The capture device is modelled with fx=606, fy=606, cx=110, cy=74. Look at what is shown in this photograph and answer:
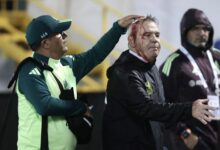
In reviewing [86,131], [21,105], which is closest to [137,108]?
[86,131]

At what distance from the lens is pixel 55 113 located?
304 centimetres

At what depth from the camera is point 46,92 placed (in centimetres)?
304

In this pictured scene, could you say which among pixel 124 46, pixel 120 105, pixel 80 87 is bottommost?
pixel 80 87

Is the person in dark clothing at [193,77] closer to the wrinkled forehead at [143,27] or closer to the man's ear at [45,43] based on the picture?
the wrinkled forehead at [143,27]

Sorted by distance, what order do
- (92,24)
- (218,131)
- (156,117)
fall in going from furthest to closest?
(92,24), (218,131), (156,117)

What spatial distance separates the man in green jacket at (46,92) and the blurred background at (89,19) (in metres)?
3.09

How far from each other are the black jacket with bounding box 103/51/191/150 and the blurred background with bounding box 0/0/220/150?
10.5 feet

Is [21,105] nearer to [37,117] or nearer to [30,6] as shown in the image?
[37,117]

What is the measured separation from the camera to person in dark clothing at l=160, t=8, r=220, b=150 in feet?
12.7

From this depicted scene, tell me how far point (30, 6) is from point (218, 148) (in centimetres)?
352

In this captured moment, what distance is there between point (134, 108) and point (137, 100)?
0.05 metres

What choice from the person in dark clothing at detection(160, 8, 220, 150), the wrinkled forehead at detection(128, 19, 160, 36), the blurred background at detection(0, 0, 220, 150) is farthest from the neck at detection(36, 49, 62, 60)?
the blurred background at detection(0, 0, 220, 150)

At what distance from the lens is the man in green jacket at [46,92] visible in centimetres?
303

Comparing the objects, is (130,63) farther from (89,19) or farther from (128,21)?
(89,19)
